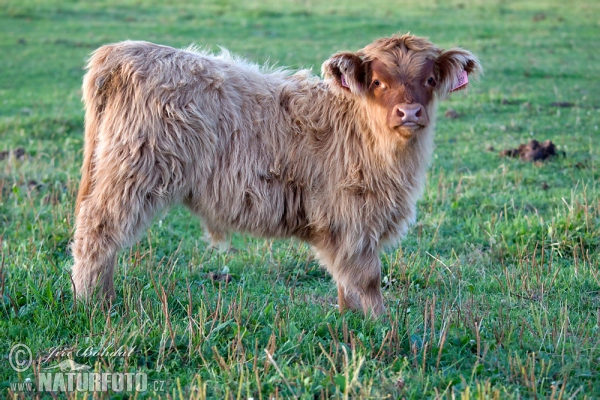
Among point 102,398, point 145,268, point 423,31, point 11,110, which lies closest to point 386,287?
point 145,268

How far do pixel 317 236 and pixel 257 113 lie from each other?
0.93 meters

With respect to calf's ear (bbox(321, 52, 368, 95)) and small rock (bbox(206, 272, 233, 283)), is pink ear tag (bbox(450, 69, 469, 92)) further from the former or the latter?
small rock (bbox(206, 272, 233, 283))

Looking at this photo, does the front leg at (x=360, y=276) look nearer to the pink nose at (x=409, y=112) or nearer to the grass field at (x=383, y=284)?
the grass field at (x=383, y=284)

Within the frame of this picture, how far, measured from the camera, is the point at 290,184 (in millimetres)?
4500

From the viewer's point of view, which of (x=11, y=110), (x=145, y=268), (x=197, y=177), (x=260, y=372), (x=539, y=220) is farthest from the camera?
(x=11, y=110)

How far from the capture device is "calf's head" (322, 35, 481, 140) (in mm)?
4191

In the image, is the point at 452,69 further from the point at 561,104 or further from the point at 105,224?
the point at 561,104

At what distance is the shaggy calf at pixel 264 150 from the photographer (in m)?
4.25

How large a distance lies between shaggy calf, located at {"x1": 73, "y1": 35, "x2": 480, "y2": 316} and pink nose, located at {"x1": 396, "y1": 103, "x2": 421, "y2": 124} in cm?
2

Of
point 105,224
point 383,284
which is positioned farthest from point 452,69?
point 105,224

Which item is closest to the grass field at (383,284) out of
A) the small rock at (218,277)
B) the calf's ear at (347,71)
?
the small rock at (218,277)

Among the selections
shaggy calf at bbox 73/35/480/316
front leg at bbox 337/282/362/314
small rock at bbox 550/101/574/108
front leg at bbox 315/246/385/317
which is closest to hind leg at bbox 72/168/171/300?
shaggy calf at bbox 73/35/480/316

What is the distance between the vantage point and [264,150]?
14.7 ft

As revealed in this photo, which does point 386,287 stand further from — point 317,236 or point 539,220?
point 539,220
